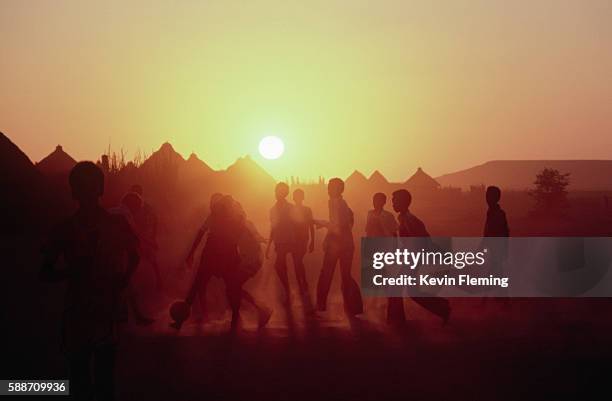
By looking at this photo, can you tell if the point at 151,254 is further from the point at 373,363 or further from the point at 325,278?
the point at 373,363

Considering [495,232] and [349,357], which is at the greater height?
[495,232]

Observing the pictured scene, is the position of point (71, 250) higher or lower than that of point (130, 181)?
lower

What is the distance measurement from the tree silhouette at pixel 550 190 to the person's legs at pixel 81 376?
2334 inches

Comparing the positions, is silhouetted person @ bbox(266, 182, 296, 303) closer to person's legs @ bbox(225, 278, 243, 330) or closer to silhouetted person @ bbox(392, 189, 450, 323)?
person's legs @ bbox(225, 278, 243, 330)

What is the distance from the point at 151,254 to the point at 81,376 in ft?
28.3

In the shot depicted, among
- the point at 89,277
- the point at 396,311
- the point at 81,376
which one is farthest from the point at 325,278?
the point at 81,376

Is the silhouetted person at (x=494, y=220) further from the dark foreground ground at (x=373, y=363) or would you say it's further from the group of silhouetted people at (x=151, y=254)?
the dark foreground ground at (x=373, y=363)

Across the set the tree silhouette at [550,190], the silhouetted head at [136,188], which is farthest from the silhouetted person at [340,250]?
the tree silhouette at [550,190]

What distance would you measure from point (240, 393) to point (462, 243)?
28.7 metres

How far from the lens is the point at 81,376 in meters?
6.23

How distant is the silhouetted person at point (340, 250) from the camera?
1440 cm

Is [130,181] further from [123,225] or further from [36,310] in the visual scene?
[123,225]

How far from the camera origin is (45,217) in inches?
1182

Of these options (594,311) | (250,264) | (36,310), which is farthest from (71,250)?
(594,311)
